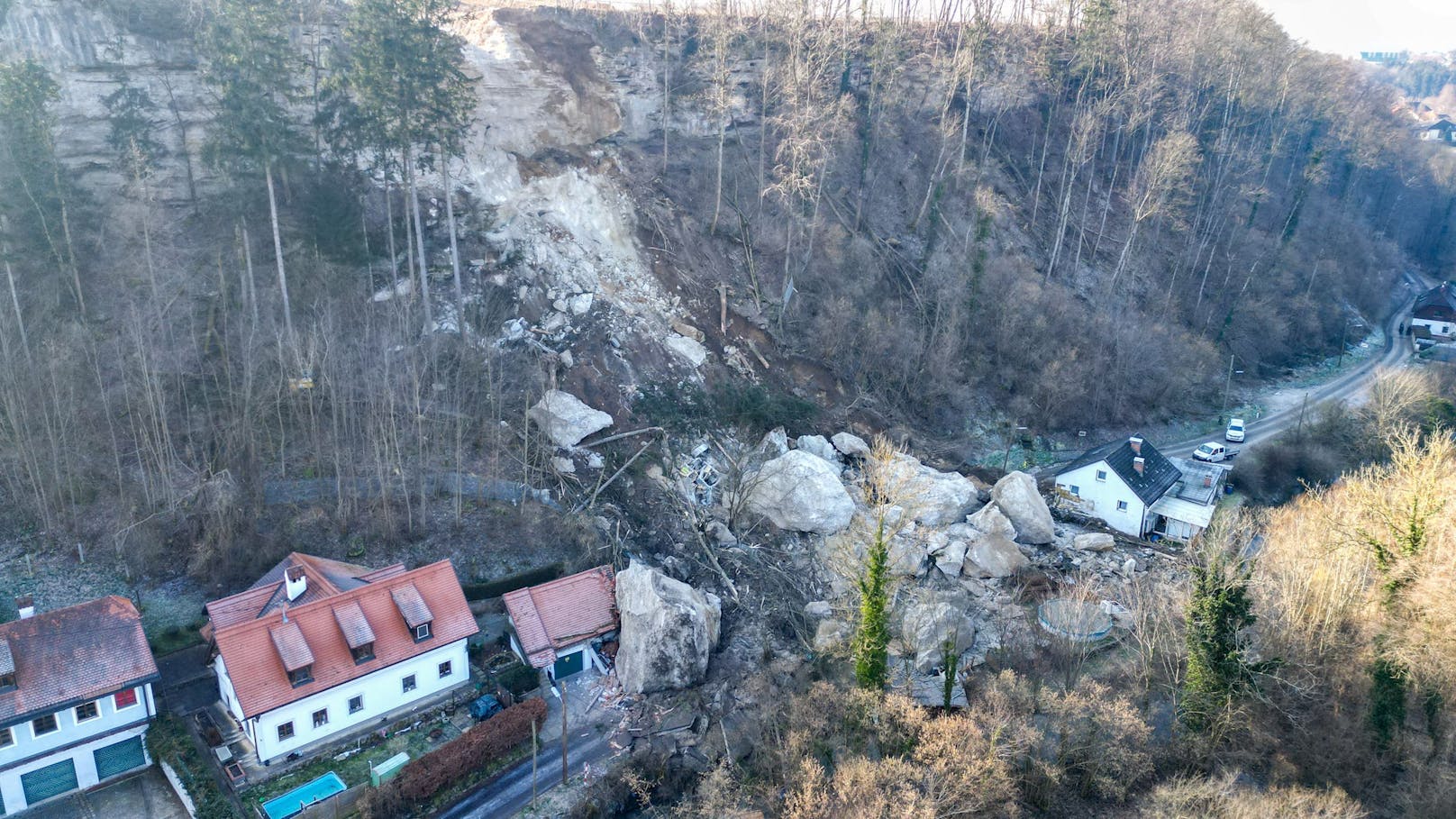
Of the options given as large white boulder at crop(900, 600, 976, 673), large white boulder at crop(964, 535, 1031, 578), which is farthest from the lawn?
large white boulder at crop(964, 535, 1031, 578)

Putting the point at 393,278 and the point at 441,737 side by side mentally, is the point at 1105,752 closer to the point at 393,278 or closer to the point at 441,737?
the point at 441,737

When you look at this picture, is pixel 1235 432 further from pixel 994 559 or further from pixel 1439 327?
pixel 1439 327

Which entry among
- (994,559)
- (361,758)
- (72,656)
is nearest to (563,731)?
(361,758)

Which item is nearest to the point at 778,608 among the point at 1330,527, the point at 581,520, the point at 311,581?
the point at 581,520

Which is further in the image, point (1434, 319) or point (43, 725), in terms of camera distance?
point (1434, 319)

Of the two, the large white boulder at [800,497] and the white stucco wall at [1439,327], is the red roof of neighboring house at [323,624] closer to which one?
the large white boulder at [800,497]

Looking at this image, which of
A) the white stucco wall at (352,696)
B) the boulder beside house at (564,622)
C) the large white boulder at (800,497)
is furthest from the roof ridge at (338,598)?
the large white boulder at (800,497)
